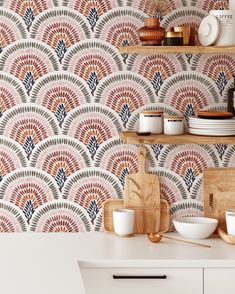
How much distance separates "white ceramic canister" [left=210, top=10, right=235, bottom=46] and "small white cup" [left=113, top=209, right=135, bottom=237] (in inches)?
39.1

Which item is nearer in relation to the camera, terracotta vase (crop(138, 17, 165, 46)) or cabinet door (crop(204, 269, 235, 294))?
cabinet door (crop(204, 269, 235, 294))

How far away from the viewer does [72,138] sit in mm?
3803

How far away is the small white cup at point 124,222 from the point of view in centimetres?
367

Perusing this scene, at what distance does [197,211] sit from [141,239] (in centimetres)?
37

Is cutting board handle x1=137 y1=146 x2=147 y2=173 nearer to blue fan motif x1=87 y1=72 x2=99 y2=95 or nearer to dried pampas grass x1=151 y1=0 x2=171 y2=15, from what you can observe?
blue fan motif x1=87 y1=72 x2=99 y2=95

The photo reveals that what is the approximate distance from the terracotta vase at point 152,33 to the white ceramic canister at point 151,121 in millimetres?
362

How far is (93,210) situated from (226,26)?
1.20 meters

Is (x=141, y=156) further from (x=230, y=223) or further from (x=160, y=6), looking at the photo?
(x=160, y=6)

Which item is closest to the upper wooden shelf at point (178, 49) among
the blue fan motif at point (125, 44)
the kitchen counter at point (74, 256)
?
the blue fan motif at point (125, 44)

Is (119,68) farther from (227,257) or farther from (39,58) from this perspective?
(227,257)

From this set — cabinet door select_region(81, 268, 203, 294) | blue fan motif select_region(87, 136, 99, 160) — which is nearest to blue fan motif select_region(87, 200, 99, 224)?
blue fan motif select_region(87, 136, 99, 160)

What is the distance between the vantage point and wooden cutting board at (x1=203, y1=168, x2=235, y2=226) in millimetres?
3807

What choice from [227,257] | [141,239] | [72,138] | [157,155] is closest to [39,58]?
[72,138]

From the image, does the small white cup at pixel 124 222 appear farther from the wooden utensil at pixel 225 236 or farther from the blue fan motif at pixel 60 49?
the blue fan motif at pixel 60 49
